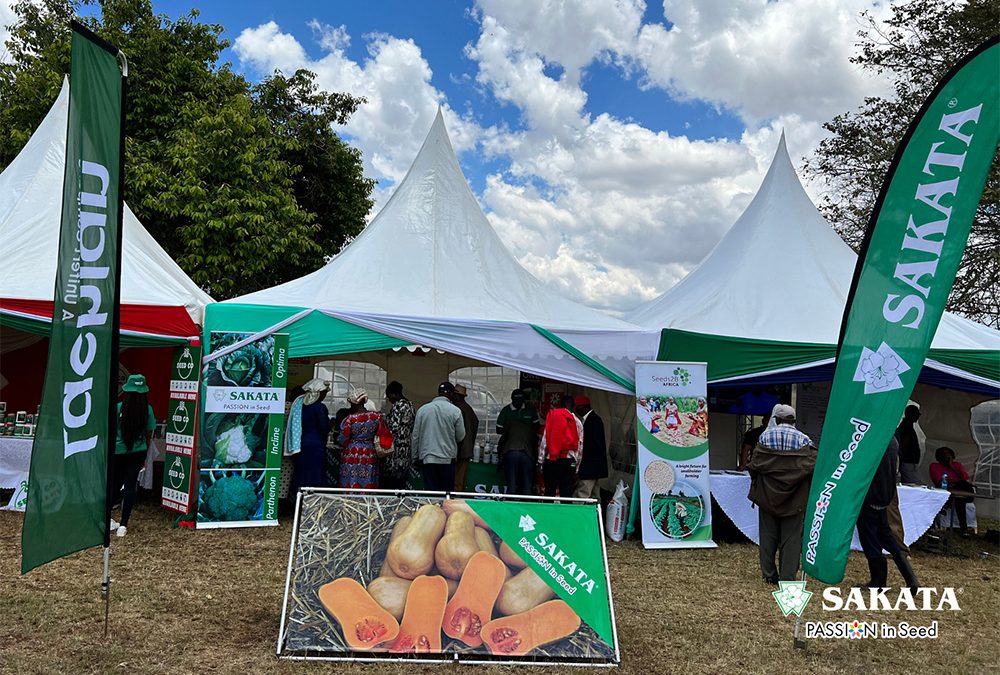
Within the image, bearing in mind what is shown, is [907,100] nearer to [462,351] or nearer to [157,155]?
[462,351]

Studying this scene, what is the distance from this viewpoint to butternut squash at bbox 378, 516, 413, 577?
3.45 metres

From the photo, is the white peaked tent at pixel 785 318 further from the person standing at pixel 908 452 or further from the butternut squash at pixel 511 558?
the butternut squash at pixel 511 558

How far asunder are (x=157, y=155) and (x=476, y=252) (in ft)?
25.4

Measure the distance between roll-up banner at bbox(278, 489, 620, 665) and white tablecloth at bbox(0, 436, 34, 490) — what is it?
14.6ft

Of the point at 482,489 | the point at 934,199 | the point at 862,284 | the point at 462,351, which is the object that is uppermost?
the point at 934,199

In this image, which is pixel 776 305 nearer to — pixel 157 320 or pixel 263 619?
pixel 157 320

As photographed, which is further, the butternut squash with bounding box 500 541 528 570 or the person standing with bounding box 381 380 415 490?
the person standing with bounding box 381 380 415 490

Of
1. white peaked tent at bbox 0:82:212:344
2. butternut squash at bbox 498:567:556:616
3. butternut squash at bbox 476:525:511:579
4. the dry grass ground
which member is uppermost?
white peaked tent at bbox 0:82:212:344

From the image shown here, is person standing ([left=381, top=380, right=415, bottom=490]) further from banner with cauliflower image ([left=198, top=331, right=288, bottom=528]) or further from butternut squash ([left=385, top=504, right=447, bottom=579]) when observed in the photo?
butternut squash ([left=385, top=504, right=447, bottom=579])

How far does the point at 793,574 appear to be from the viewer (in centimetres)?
516

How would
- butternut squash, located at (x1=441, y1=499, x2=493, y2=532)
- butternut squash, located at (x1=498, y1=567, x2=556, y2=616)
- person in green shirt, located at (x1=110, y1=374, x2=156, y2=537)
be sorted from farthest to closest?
person in green shirt, located at (x1=110, y1=374, x2=156, y2=537) → butternut squash, located at (x1=441, y1=499, x2=493, y2=532) → butternut squash, located at (x1=498, y1=567, x2=556, y2=616)

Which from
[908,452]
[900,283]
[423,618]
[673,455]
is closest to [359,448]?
[673,455]

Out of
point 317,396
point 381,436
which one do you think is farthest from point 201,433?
point 381,436

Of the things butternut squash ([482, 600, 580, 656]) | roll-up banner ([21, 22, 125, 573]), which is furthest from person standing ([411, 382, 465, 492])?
roll-up banner ([21, 22, 125, 573])
